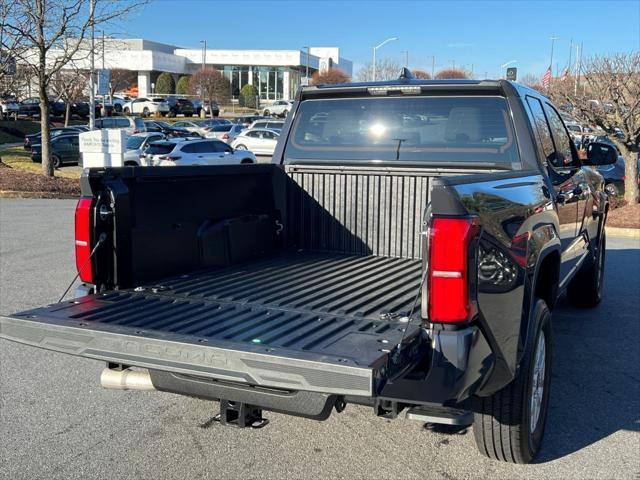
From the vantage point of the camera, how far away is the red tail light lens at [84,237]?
12.3ft

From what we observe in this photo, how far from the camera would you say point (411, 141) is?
17.3 ft

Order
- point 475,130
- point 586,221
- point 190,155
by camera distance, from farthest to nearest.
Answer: point 190,155, point 586,221, point 475,130

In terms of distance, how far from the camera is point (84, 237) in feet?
12.4

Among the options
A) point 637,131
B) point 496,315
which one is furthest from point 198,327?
point 637,131

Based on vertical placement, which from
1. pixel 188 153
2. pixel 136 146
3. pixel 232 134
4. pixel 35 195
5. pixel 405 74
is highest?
pixel 405 74

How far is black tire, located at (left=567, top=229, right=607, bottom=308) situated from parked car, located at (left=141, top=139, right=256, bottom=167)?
1741 cm

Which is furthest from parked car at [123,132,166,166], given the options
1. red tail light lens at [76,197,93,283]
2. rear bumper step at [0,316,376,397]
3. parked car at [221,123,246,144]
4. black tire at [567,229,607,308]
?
rear bumper step at [0,316,376,397]

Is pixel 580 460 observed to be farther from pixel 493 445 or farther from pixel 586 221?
pixel 586 221

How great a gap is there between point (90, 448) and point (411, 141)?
315 cm

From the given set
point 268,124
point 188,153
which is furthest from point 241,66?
point 188,153

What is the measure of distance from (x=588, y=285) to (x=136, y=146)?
71.2ft

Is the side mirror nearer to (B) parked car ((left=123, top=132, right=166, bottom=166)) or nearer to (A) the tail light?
(A) the tail light

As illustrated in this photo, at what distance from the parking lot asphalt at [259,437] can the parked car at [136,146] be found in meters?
19.7

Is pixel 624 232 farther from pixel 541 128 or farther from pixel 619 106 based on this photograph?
pixel 541 128
